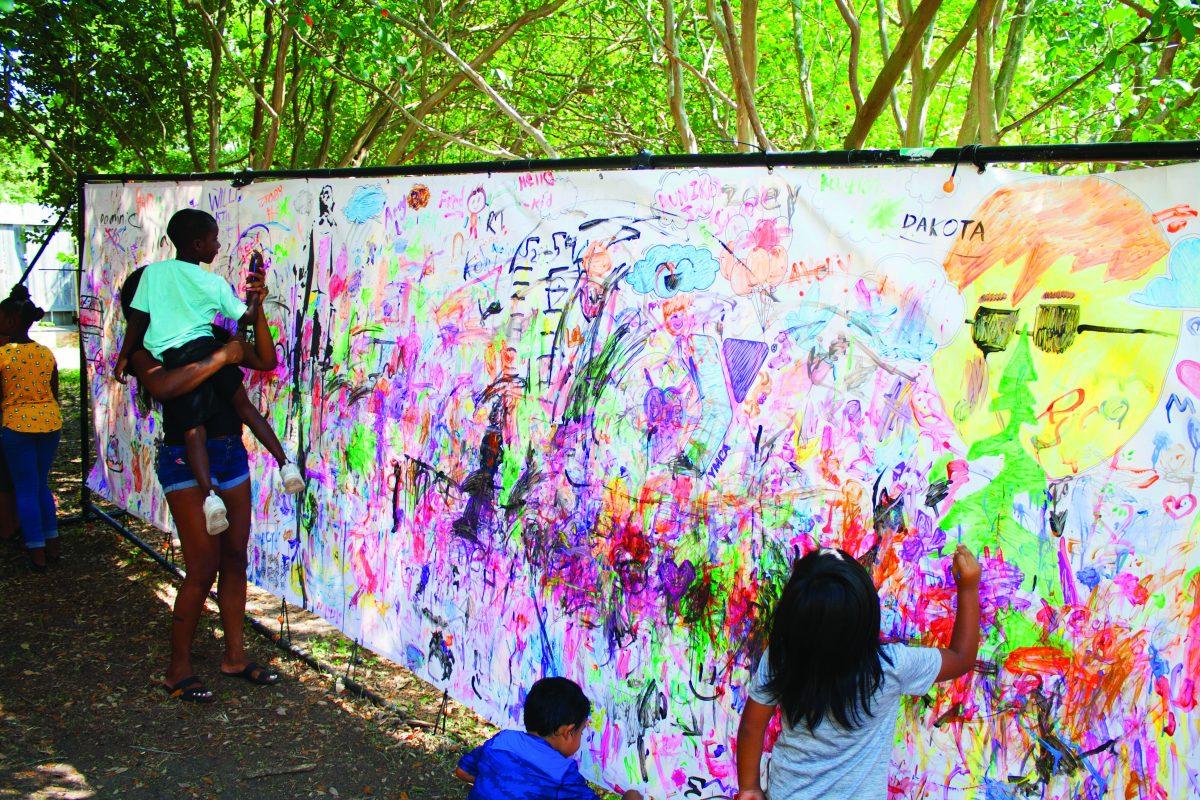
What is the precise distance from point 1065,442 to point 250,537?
14.0 ft

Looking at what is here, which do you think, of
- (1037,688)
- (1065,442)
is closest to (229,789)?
(1037,688)

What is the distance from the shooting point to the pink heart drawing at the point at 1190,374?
6.89 ft

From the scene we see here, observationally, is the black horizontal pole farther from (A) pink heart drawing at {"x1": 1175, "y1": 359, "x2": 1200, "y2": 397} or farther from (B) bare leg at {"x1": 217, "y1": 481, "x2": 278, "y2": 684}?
(B) bare leg at {"x1": 217, "y1": 481, "x2": 278, "y2": 684}

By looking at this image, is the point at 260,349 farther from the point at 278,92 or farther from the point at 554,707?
the point at 278,92

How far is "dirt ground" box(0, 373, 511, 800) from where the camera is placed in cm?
421

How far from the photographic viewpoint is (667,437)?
3064mm

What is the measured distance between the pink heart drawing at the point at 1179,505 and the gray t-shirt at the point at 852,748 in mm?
620

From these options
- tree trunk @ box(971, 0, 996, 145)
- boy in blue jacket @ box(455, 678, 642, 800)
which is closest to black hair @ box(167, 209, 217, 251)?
boy in blue jacket @ box(455, 678, 642, 800)

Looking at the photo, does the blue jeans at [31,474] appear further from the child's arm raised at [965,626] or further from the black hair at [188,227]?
the child's arm raised at [965,626]

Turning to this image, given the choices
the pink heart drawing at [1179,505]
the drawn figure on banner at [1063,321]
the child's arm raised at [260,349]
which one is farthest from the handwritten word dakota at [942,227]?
the child's arm raised at [260,349]

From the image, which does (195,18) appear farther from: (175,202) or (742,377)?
(742,377)

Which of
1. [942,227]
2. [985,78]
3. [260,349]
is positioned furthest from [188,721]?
[985,78]

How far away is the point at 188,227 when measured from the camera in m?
4.51

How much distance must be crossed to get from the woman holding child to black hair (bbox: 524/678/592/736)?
191cm
